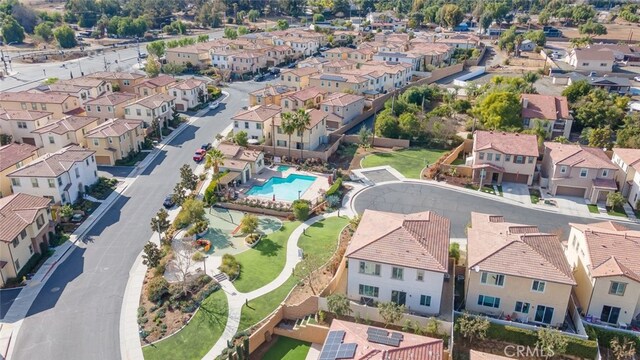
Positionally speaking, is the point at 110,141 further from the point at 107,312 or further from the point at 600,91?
the point at 600,91

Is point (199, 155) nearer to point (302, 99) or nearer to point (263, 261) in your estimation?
point (302, 99)

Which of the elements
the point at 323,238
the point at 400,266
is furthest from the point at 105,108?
the point at 400,266

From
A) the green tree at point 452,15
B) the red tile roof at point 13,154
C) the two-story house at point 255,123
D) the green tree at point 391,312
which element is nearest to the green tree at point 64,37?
the red tile roof at point 13,154

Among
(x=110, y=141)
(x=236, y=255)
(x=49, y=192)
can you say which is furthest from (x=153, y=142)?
(x=236, y=255)

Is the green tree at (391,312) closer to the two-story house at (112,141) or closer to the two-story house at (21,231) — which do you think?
the two-story house at (21,231)

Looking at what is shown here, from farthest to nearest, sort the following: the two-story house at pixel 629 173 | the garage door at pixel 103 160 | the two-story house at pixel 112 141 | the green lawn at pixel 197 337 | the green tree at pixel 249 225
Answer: the garage door at pixel 103 160, the two-story house at pixel 112 141, the two-story house at pixel 629 173, the green tree at pixel 249 225, the green lawn at pixel 197 337

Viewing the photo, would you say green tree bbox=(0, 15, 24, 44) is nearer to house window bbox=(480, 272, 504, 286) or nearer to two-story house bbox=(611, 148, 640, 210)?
house window bbox=(480, 272, 504, 286)

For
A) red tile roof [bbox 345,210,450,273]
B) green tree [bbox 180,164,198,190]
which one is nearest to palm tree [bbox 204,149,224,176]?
green tree [bbox 180,164,198,190]
